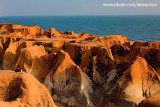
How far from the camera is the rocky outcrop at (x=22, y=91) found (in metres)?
9.63

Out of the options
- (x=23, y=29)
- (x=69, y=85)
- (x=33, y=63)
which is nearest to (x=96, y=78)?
(x=69, y=85)

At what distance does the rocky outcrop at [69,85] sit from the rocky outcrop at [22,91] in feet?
16.6

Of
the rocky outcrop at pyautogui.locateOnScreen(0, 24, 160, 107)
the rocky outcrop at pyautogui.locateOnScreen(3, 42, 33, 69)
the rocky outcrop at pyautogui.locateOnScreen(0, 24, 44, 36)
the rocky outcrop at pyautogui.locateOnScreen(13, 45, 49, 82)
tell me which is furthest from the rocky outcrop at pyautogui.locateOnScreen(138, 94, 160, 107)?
the rocky outcrop at pyautogui.locateOnScreen(0, 24, 44, 36)

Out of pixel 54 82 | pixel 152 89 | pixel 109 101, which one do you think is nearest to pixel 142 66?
pixel 152 89

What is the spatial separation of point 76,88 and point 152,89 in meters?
5.81

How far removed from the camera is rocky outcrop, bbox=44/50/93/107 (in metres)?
15.2

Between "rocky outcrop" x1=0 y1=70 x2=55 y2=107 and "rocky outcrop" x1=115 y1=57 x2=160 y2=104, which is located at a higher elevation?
"rocky outcrop" x1=0 y1=70 x2=55 y2=107

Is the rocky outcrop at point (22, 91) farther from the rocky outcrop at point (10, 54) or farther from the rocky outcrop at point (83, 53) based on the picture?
the rocky outcrop at point (10, 54)

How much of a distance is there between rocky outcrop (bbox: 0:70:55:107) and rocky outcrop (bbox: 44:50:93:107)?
5062mm

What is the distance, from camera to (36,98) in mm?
9930

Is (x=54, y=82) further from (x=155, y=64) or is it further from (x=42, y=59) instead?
(x=155, y=64)

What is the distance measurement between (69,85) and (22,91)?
6.40 m

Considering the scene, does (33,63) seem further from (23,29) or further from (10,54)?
(23,29)

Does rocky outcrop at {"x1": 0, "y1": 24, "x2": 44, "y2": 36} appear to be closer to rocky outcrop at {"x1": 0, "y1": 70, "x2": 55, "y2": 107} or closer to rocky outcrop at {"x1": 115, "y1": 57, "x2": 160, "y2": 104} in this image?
rocky outcrop at {"x1": 115, "y1": 57, "x2": 160, "y2": 104}
